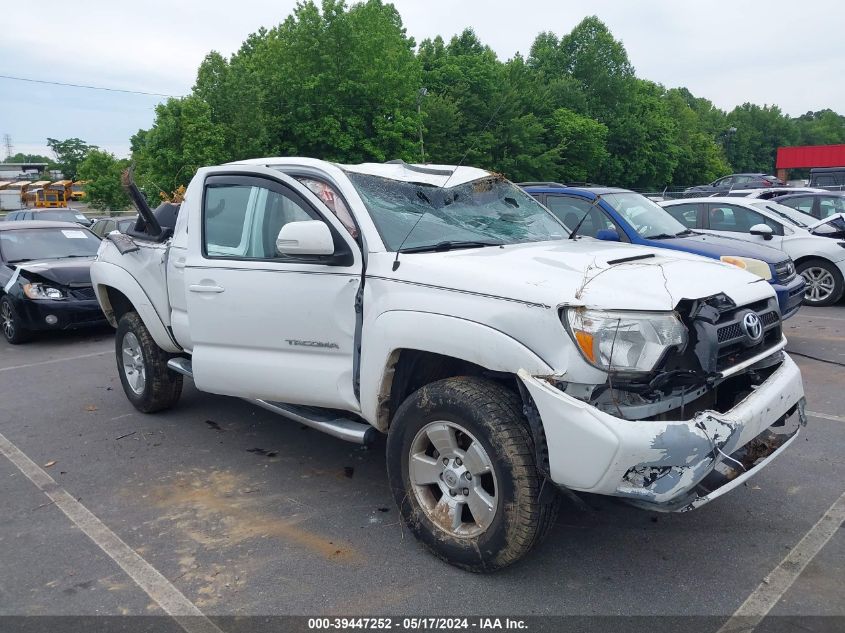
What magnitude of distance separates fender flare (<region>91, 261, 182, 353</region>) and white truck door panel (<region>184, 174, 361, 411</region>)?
868 millimetres

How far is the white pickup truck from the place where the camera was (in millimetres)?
2861

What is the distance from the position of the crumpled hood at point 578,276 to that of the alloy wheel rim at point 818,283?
7.75 meters

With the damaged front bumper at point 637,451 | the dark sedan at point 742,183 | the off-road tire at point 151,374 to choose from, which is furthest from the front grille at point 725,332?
the dark sedan at point 742,183

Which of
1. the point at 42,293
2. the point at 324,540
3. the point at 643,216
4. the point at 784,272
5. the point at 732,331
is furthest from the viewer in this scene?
the point at 42,293

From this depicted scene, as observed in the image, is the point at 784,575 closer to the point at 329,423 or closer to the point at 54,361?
the point at 329,423

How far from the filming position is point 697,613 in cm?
295

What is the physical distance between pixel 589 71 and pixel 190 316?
67536 mm

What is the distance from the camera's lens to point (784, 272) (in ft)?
25.4

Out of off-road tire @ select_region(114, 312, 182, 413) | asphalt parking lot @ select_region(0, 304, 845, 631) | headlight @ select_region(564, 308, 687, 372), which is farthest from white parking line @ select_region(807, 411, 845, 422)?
off-road tire @ select_region(114, 312, 182, 413)

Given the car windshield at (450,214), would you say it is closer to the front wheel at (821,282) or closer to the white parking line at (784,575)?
the white parking line at (784,575)

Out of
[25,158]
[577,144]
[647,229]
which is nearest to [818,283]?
[647,229]

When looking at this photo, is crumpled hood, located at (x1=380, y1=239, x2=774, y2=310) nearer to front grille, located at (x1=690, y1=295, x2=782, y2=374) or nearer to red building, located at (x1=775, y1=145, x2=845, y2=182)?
front grille, located at (x1=690, y1=295, x2=782, y2=374)

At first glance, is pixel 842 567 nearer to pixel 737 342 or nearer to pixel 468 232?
pixel 737 342

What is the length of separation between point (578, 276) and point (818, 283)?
8903 mm
